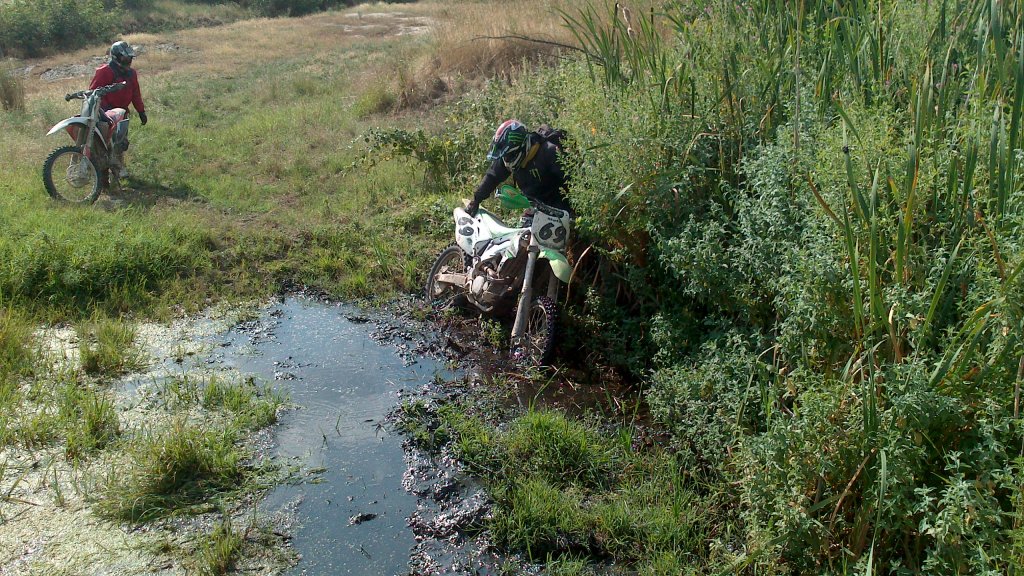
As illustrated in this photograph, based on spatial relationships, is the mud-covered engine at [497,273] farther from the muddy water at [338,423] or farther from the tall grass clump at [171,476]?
the tall grass clump at [171,476]

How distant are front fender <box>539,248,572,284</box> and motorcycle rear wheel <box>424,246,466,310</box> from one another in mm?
1295

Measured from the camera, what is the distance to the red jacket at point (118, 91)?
9.51 metres

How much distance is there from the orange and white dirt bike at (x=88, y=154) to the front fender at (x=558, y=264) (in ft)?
18.8

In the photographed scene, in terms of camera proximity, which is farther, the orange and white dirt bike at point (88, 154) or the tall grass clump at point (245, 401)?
the orange and white dirt bike at point (88, 154)

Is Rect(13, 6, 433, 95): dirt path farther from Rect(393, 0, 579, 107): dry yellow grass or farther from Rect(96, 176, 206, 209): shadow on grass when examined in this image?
Rect(96, 176, 206, 209): shadow on grass

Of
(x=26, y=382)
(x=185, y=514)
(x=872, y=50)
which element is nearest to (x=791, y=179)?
(x=872, y=50)

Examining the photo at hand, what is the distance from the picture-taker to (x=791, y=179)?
4.30 metres

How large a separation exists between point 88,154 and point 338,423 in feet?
18.4

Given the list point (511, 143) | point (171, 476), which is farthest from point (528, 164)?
point (171, 476)

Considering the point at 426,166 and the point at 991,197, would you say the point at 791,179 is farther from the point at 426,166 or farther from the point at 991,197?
the point at 426,166

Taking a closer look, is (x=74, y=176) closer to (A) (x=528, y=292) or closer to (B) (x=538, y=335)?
(A) (x=528, y=292)

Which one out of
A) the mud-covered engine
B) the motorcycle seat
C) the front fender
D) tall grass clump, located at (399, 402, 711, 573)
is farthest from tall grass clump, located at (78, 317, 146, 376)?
the front fender

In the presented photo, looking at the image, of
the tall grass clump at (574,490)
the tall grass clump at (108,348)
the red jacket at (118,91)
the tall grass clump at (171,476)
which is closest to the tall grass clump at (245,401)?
the tall grass clump at (171,476)

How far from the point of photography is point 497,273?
609cm
